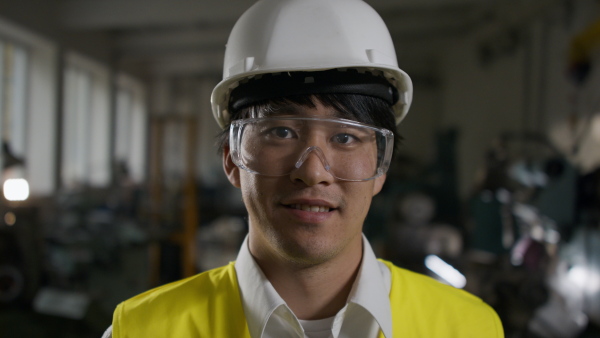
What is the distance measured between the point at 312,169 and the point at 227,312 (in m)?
0.41

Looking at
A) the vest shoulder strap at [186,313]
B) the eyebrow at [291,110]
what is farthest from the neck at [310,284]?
the eyebrow at [291,110]

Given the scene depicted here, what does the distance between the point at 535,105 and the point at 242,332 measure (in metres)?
3.89

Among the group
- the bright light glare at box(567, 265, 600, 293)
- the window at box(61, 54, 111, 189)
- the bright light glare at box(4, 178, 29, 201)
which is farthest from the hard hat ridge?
the window at box(61, 54, 111, 189)

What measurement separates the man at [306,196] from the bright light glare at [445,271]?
249 cm

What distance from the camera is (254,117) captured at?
0.98 m

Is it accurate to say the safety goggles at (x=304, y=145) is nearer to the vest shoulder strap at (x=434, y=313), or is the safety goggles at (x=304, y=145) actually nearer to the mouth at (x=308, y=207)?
the mouth at (x=308, y=207)

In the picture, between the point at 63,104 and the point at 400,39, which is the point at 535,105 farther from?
the point at 63,104

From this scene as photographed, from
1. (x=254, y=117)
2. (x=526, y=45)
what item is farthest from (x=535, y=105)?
(x=254, y=117)

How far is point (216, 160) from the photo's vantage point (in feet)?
15.8

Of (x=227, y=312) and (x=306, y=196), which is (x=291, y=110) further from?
(x=227, y=312)

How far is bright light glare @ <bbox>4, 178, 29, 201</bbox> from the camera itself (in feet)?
11.0

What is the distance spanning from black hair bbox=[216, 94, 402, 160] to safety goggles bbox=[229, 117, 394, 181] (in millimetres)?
38

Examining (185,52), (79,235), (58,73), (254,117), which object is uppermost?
(185,52)

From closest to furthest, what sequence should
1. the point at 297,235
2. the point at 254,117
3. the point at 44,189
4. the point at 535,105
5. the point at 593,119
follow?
1. the point at 297,235
2. the point at 254,117
3. the point at 593,119
4. the point at 535,105
5. the point at 44,189
